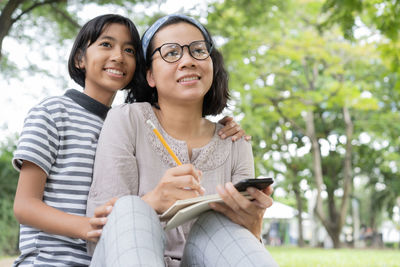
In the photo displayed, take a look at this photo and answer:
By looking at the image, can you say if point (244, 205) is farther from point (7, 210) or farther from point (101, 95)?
point (7, 210)

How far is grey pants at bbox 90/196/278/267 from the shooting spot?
1099mm

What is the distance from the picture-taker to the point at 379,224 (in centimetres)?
2644

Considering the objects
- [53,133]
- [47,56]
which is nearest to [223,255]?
[53,133]

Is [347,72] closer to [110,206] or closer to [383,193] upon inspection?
[383,193]

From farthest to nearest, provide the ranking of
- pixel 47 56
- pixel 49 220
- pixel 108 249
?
pixel 47 56, pixel 49 220, pixel 108 249

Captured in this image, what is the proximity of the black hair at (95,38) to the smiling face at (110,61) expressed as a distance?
0.02 meters

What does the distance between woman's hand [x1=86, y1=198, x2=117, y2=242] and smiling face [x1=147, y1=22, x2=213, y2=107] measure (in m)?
0.52

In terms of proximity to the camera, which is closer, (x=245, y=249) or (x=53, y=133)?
(x=245, y=249)

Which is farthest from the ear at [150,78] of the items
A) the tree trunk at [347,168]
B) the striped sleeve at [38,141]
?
the tree trunk at [347,168]

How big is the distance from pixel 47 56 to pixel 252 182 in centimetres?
657

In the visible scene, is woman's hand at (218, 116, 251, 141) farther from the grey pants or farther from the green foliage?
the green foliage

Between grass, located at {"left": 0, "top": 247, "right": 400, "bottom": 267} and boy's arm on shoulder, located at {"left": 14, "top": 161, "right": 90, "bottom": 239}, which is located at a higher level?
boy's arm on shoulder, located at {"left": 14, "top": 161, "right": 90, "bottom": 239}

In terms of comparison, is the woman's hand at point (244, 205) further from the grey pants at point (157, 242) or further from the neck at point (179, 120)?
the neck at point (179, 120)

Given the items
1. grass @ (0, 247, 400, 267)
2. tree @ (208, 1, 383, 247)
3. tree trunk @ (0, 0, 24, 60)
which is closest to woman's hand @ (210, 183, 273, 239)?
tree trunk @ (0, 0, 24, 60)
